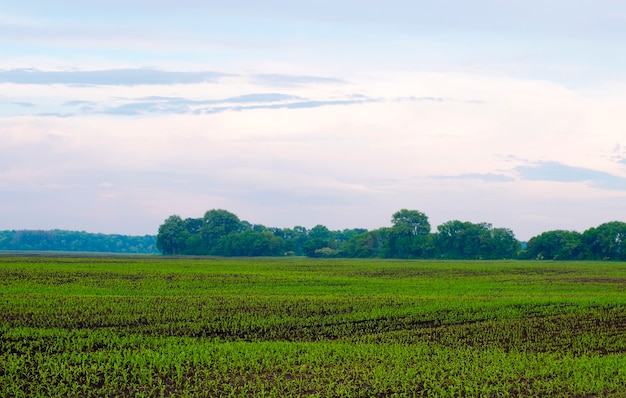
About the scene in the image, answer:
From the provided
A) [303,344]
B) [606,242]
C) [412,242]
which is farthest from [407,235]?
[303,344]

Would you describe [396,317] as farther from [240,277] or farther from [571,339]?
[240,277]

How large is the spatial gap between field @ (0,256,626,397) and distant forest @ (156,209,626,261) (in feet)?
280

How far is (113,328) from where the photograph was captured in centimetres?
2583

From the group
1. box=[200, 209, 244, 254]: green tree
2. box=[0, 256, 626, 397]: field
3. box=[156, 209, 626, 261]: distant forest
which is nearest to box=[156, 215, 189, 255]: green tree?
box=[156, 209, 626, 261]: distant forest

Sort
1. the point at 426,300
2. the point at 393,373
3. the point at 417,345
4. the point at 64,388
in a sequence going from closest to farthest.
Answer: the point at 64,388 → the point at 393,373 → the point at 417,345 → the point at 426,300

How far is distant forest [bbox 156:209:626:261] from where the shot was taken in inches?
4783

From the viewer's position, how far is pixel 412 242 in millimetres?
137625

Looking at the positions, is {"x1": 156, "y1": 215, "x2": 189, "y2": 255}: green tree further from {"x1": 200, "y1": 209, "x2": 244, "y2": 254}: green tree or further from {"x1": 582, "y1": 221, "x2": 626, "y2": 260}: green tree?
{"x1": 582, "y1": 221, "x2": 626, "y2": 260}: green tree

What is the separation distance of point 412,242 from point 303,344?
11640cm

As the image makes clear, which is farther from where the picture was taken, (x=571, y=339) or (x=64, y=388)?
(x=571, y=339)

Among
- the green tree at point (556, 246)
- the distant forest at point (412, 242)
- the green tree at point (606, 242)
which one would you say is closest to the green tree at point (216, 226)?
the distant forest at point (412, 242)

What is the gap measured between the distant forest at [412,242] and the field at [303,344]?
280ft

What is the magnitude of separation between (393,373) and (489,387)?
2536 mm

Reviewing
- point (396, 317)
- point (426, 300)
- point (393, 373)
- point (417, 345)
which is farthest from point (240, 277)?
point (393, 373)
